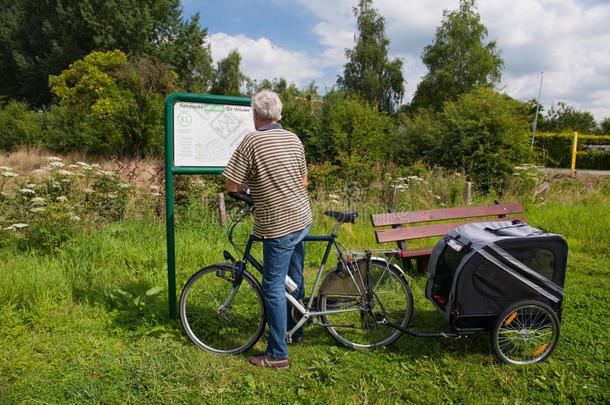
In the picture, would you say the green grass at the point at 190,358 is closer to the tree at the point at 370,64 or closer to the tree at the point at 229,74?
the tree at the point at 370,64

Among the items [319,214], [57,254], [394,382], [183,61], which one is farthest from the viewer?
[183,61]

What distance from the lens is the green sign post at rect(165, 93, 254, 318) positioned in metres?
3.35

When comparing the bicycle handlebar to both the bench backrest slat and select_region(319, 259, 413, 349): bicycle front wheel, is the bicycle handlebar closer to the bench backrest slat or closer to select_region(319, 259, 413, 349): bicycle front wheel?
select_region(319, 259, 413, 349): bicycle front wheel

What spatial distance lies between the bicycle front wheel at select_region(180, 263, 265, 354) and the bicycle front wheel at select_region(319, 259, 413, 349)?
582mm

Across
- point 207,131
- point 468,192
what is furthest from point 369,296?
point 468,192

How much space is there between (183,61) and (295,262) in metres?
31.5

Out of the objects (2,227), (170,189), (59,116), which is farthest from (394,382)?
(59,116)

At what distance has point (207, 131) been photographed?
3.49 m

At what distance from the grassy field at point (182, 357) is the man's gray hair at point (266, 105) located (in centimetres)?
186

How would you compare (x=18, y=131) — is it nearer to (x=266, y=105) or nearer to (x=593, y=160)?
(x=266, y=105)

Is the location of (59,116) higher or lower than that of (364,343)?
higher

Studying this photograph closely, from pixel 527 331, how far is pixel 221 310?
236cm

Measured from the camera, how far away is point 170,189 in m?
3.39

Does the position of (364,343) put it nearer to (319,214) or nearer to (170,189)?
(170,189)
